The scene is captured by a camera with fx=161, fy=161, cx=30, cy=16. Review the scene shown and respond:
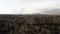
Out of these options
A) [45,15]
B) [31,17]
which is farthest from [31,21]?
[45,15]

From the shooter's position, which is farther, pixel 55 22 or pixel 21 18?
pixel 21 18

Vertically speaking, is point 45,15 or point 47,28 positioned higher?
point 45,15

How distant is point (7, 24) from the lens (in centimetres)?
385

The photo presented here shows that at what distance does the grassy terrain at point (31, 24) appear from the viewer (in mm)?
3557

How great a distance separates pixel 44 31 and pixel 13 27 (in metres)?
0.74

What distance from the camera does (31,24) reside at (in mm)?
3643

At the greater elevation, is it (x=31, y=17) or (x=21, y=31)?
(x=31, y=17)

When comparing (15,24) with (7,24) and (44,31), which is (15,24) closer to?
(7,24)

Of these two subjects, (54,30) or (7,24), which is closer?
(54,30)

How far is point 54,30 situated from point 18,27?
2.69 feet

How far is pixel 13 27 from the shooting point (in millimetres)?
3779

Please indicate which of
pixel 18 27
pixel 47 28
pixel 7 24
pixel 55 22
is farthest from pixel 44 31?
pixel 7 24

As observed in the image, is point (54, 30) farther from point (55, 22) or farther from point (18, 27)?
point (18, 27)

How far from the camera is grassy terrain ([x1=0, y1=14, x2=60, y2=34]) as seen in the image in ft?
11.7
